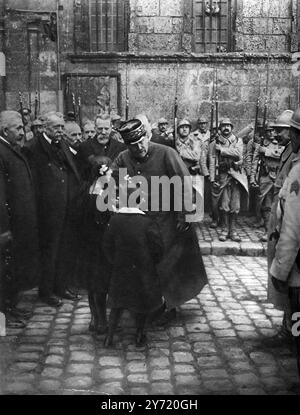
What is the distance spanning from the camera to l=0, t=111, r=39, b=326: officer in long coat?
5.21 meters

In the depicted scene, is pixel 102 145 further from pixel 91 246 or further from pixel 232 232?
pixel 232 232

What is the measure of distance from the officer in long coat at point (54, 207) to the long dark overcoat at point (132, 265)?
134 centimetres

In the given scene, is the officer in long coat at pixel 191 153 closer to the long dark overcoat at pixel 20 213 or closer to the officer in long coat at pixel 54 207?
the officer in long coat at pixel 54 207

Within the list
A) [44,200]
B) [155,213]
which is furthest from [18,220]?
[155,213]

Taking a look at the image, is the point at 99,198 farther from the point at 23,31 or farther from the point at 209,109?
the point at 209,109

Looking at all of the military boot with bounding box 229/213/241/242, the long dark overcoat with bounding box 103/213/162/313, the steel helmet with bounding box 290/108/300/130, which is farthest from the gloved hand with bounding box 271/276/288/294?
the military boot with bounding box 229/213/241/242

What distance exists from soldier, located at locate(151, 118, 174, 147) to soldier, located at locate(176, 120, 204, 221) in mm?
184

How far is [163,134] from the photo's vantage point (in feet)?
32.6

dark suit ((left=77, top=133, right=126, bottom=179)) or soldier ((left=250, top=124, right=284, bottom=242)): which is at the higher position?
dark suit ((left=77, top=133, right=126, bottom=179))

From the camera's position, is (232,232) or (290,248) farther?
(232,232)

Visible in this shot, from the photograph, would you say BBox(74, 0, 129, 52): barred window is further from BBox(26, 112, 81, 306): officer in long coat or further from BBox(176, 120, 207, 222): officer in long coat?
BBox(26, 112, 81, 306): officer in long coat

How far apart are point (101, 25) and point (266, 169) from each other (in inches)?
152

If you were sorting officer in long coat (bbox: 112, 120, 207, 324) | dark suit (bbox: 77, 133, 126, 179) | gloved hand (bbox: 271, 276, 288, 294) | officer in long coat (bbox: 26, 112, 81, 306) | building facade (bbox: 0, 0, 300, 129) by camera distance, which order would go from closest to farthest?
1. gloved hand (bbox: 271, 276, 288, 294)
2. officer in long coat (bbox: 112, 120, 207, 324)
3. officer in long coat (bbox: 26, 112, 81, 306)
4. dark suit (bbox: 77, 133, 126, 179)
5. building facade (bbox: 0, 0, 300, 129)

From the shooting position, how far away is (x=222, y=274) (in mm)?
7312
